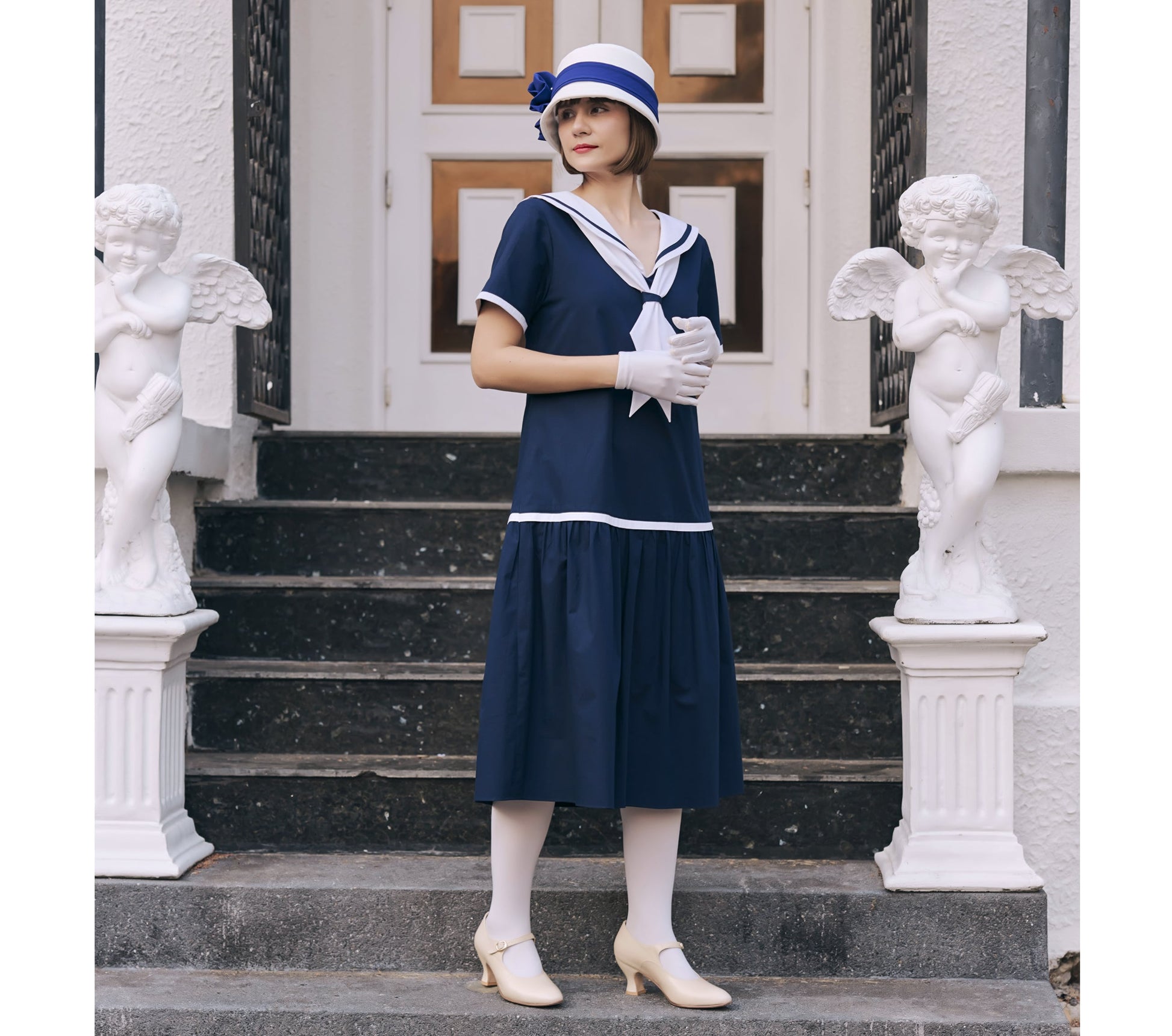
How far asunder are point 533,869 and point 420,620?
39.2 inches

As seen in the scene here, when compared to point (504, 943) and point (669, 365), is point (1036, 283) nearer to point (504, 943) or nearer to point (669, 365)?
point (669, 365)

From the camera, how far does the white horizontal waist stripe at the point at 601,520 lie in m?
2.13

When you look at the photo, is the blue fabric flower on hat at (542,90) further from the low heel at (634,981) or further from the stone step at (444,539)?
the low heel at (634,981)

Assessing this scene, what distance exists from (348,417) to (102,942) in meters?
2.11

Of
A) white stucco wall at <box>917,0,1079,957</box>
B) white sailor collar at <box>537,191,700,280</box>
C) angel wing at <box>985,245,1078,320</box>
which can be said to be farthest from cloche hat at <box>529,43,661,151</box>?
white stucco wall at <box>917,0,1079,957</box>

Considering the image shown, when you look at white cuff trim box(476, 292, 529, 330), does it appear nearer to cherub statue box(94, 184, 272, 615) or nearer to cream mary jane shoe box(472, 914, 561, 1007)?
cherub statue box(94, 184, 272, 615)

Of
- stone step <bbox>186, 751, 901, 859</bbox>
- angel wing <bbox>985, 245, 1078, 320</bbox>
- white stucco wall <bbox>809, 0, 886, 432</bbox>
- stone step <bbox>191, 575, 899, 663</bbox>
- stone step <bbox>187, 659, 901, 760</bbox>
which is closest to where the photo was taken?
angel wing <bbox>985, 245, 1078, 320</bbox>

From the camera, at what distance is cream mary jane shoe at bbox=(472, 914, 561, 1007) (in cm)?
217

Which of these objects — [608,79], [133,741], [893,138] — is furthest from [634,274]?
[893,138]

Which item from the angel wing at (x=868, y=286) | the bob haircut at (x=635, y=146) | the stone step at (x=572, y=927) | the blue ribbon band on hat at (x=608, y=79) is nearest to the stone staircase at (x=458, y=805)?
the stone step at (x=572, y=927)

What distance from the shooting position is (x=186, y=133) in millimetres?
3496

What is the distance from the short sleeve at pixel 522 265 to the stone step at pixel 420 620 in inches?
42.5

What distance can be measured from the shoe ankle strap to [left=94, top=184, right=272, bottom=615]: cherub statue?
3.07 feet

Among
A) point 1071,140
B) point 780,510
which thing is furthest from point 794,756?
point 1071,140
